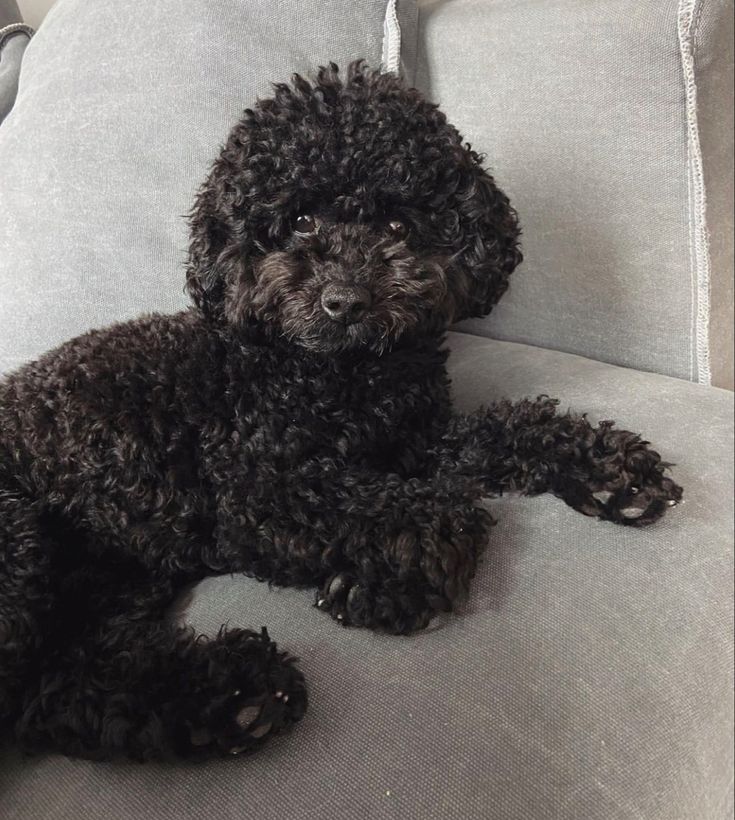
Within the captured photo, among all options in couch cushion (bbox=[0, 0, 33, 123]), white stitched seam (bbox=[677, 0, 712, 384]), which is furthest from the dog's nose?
couch cushion (bbox=[0, 0, 33, 123])

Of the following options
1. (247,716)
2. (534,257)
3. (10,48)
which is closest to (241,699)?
(247,716)

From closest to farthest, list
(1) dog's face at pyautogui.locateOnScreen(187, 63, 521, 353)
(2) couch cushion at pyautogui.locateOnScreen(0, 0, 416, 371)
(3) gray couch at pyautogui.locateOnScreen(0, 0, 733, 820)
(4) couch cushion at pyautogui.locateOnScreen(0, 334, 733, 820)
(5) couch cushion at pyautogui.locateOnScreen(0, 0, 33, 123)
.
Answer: (4) couch cushion at pyautogui.locateOnScreen(0, 334, 733, 820) < (3) gray couch at pyautogui.locateOnScreen(0, 0, 733, 820) < (1) dog's face at pyautogui.locateOnScreen(187, 63, 521, 353) < (2) couch cushion at pyautogui.locateOnScreen(0, 0, 416, 371) < (5) couch cushion at pyautogui.locateOnScreen(0, 0, 33, 123)

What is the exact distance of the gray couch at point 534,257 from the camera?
74 centimetres

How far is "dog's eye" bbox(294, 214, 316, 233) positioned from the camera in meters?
0.94

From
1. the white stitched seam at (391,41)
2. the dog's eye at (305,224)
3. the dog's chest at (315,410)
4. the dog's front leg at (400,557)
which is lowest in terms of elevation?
the dog's front leg at (400,557)

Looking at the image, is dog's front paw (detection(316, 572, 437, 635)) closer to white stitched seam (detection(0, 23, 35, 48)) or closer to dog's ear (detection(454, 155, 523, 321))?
dog's ear (detection(454, 155, 523, 321))

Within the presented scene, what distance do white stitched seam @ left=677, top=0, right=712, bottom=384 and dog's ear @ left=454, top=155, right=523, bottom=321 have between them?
0.41 metres

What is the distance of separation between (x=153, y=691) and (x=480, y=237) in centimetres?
76

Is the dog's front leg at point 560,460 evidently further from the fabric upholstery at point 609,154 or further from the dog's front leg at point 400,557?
the fabric upholstery at point 609,154

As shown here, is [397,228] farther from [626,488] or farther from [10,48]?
[10,48]

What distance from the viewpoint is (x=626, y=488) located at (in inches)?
35.6

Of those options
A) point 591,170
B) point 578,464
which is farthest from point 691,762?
point 591,170

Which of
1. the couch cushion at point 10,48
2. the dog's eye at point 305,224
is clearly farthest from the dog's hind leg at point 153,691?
the couch cushion at point 10,48

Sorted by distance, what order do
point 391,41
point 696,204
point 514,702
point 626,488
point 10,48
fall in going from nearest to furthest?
point 514,702 < point 626,488 < point 696,204 < point 391,41 < point 10,48
